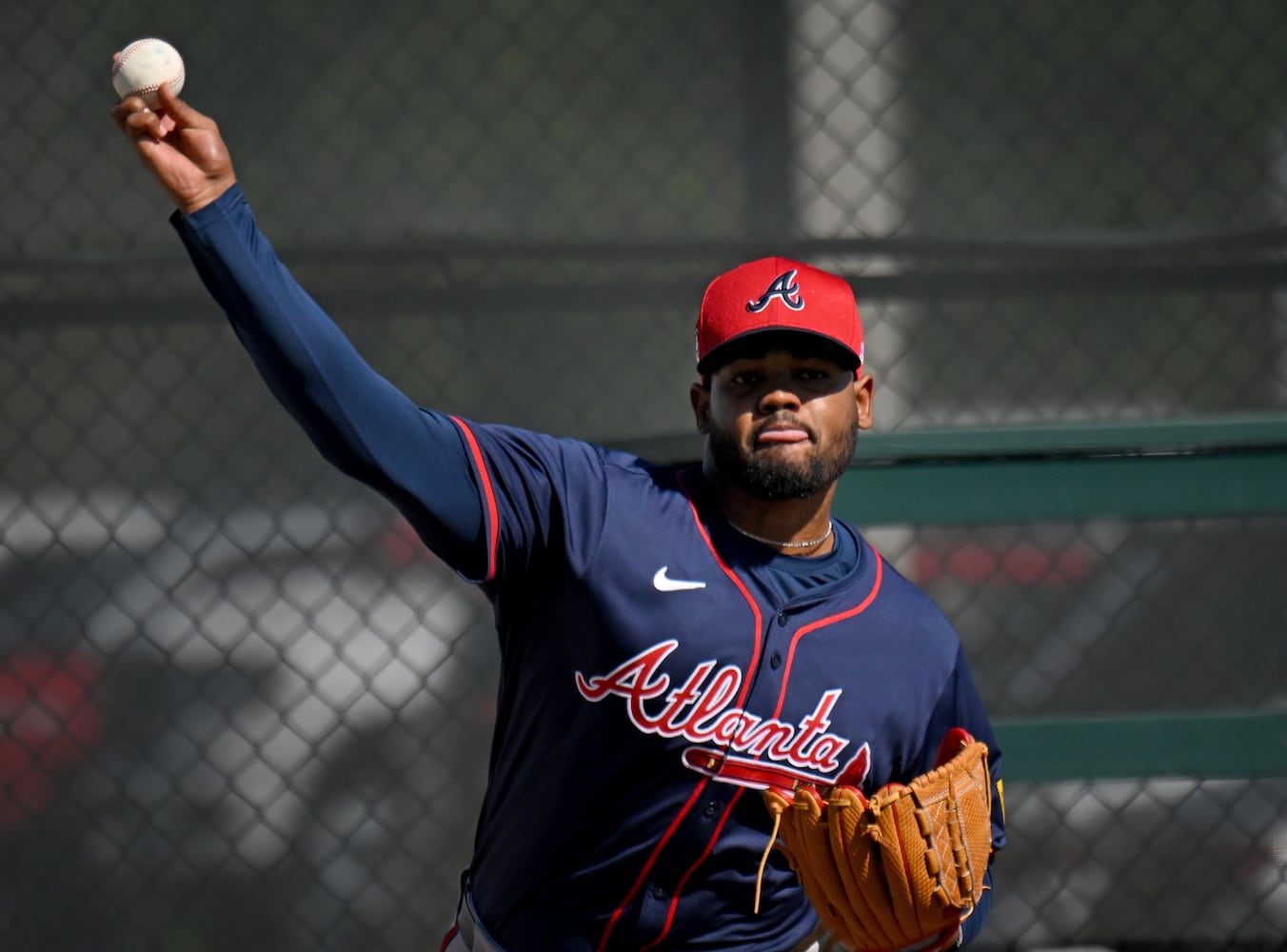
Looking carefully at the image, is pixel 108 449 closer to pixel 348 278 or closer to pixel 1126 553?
pixel 348 278

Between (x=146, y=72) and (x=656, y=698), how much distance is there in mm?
1049

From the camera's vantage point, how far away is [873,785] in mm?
2027

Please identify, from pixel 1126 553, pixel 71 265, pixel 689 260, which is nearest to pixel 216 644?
pixel 71 265

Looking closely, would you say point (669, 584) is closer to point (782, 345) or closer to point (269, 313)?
point (782, 345)

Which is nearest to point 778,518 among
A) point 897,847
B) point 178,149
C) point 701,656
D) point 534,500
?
point 701,656

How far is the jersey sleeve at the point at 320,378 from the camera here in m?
1.46

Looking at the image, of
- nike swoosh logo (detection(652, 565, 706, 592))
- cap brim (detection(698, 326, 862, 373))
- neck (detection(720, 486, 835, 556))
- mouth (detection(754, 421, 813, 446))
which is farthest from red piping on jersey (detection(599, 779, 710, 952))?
cap brim (detection(698, 326, 862, 373))

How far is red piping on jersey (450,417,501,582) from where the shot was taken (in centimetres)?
174

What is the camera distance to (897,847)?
1.87 m

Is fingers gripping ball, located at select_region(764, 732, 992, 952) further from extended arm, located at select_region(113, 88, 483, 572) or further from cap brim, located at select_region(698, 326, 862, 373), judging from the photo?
extended arm, located at select_region(113, 88, 483, 572)

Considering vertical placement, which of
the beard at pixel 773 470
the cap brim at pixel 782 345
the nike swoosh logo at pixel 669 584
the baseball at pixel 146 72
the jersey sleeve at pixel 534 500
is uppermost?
the baseball at pixel 146 72

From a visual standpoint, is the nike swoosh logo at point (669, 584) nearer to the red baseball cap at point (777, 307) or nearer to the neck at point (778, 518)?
the neck at point (778, 518)

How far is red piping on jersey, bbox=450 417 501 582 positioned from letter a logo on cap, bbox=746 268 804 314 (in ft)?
1.64

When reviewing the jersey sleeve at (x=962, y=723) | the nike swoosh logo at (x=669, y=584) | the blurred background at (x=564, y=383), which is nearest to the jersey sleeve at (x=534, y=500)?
the nike swoosh logo at (x=669, y=584)
